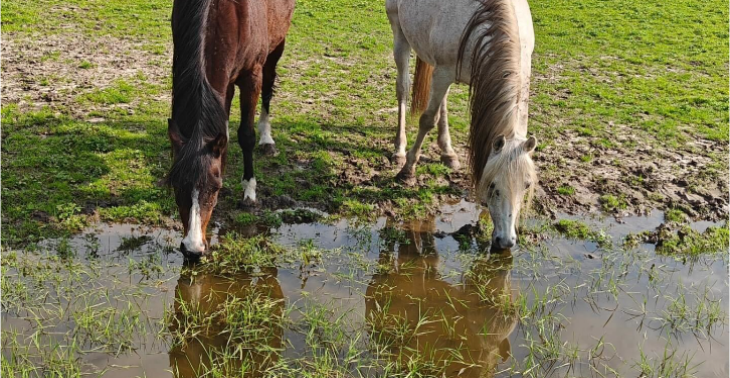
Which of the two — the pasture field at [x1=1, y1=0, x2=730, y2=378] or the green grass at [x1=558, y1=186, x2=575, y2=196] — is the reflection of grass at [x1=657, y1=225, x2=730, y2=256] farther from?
the green grass at [x1=558, y1=186, x2=575, y2=196]

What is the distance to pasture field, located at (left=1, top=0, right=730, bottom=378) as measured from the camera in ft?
13.3

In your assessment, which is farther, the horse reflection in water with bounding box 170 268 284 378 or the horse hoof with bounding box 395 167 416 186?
the horse hoof with bounding box 395 167 416 186

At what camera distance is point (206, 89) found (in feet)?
14.4

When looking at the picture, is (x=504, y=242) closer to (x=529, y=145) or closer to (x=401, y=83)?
(x=529, y=145)

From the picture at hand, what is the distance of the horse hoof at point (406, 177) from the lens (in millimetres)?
6410

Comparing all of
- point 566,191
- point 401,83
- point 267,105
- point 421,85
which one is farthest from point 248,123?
point 566,191

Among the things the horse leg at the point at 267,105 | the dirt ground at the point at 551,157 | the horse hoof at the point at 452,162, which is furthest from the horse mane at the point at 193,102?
the horse hoof at the point at 452,162

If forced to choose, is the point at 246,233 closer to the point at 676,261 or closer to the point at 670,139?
→ the point at 676,261

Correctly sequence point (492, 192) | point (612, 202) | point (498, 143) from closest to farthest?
point (498, 143) → point (492, 192) → point (612, 202)

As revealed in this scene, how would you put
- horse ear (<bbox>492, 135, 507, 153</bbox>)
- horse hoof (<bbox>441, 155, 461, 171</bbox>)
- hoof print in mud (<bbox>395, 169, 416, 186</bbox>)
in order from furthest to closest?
horse hoof (<bbox>441, 155, 461, 171</bbox>) < hoof print in mud (<bbox>395, 169, 416, 186</bbox>) < horse ear (<bbox>492, 135, 507, 153</bbox>)

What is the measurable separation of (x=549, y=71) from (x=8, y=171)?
7.44 meters

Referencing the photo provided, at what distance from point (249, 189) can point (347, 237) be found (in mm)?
1055

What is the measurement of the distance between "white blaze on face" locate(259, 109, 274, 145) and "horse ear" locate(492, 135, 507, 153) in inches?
111

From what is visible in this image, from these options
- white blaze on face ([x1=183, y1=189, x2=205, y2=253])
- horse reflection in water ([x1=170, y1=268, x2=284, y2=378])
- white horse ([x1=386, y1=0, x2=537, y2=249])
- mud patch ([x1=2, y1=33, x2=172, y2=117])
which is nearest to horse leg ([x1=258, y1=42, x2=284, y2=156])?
white horse ([x1=386, y1=0, x2=537, y2=249])
